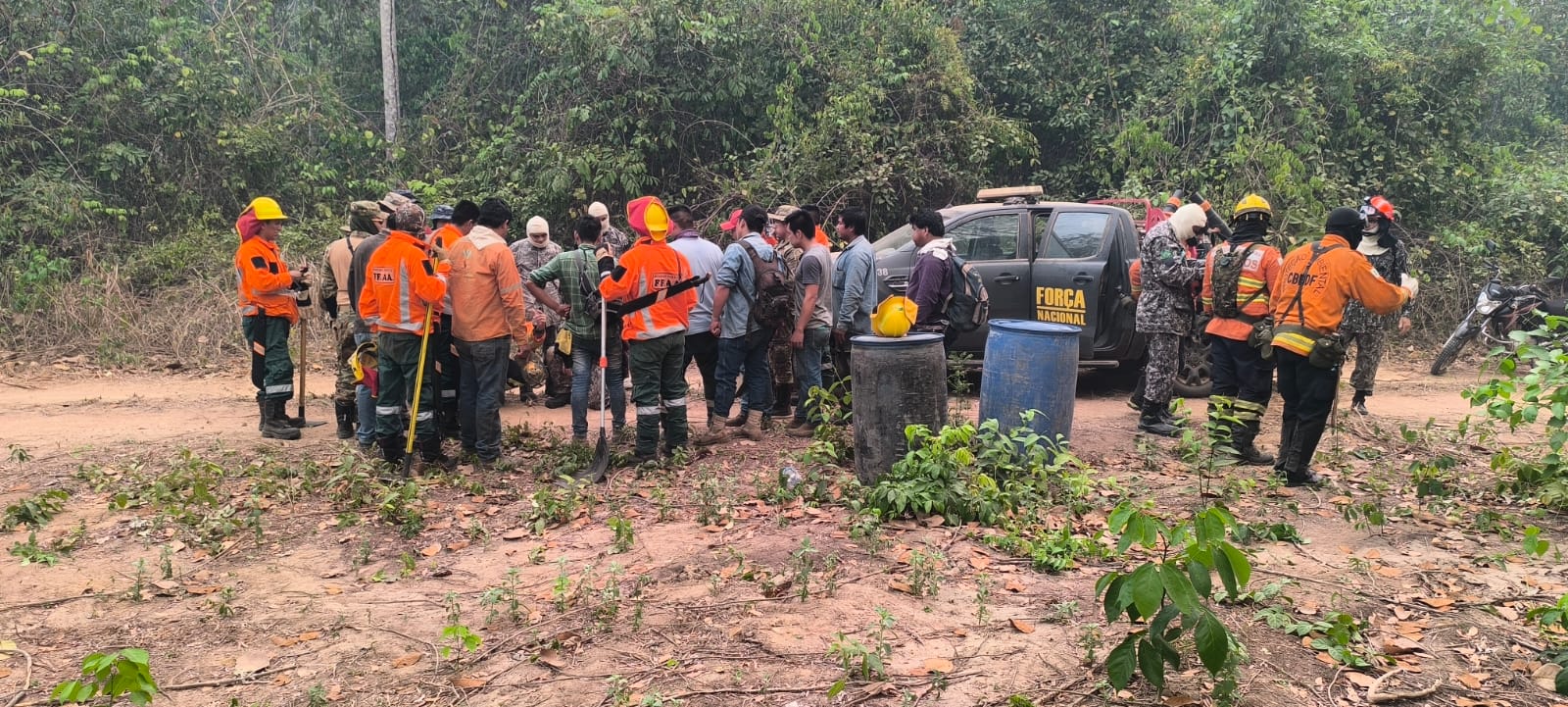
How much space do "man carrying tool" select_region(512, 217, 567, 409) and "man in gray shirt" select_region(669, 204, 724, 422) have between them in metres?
1.28

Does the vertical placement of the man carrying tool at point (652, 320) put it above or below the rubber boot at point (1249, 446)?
above

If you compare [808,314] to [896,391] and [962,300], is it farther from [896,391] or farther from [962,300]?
[896,391]

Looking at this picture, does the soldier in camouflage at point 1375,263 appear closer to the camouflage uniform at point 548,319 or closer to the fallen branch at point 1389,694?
the fallen branch at point 1389,694

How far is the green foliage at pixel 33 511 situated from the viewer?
5312mm

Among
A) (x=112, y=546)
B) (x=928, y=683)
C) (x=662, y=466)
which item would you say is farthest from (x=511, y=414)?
(x=928, y=683)

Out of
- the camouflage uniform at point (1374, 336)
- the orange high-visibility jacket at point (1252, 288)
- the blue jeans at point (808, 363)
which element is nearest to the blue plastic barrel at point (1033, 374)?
the orange high-visibility jacket at point (1252, 288)

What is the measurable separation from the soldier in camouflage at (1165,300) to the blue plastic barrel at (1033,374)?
148 cm

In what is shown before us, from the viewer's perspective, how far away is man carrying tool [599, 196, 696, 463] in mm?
6148

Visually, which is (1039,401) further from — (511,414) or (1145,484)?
(511,414)

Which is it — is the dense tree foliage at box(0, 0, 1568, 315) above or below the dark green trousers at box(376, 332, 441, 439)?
above

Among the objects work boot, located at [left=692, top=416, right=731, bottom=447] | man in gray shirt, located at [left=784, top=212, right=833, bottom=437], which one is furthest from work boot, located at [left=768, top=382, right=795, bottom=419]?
work boot, located at [left=692, top=416, right=731, bottom=447]

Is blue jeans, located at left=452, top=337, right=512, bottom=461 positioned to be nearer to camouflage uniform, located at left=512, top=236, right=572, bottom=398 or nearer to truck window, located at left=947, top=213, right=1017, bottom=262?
camouflage uniform, located at left=512, top=236, right=572, bottom=398

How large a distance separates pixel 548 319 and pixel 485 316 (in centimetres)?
191

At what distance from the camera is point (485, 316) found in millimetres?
6145
